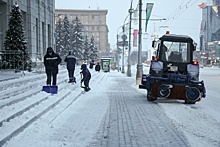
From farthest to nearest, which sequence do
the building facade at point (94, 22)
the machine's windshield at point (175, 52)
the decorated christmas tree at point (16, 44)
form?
the building facade at point (94, 22) < the decorated christmas tree at point (16, 44) < the machine's windshield at point (175, 52)

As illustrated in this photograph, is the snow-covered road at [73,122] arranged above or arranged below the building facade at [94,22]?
below

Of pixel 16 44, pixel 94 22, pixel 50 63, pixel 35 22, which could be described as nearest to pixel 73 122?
pixel 50 63

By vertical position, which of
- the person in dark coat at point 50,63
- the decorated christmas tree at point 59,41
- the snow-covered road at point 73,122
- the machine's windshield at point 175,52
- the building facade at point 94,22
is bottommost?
the snow-covered road at point 73,122

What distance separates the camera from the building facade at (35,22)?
29.9m

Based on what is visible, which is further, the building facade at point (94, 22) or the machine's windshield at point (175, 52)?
the building facade at point (94, 22)

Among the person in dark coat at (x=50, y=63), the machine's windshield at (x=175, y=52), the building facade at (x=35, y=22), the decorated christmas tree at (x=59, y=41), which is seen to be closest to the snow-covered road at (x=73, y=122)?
the person in dark coat at (x=50, y=63)

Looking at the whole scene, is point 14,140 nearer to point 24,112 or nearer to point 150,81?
point 24,112

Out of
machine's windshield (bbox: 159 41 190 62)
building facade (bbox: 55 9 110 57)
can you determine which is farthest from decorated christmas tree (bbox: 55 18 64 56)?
building facade (bbox: 55 9 110 57)

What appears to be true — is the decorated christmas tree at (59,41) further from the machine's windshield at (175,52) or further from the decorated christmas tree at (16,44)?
the machine's windshield at (175,52)

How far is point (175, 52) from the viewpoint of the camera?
40.8 ft

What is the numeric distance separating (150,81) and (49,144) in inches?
268

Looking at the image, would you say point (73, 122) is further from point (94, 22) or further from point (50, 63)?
point (94, 22)

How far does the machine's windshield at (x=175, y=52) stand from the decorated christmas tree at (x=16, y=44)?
12.1 m

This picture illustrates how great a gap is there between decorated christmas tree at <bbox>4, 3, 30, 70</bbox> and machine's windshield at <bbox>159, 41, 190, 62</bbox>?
1206 centimetres
